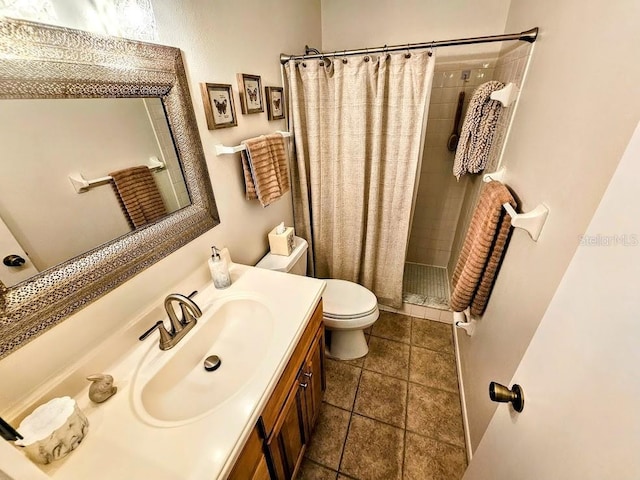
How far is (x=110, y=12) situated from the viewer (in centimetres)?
70

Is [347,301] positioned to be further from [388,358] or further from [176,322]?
[176,322]

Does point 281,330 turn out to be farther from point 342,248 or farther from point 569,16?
point 569,16

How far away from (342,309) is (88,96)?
4.72 feet

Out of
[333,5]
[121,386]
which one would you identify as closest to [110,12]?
[121,386]

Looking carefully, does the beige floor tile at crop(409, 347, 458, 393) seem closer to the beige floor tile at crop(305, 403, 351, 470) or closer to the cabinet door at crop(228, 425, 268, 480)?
the beige floor tile at crop(305, 403, 351, 470)

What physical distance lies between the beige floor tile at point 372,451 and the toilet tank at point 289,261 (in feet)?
3.00

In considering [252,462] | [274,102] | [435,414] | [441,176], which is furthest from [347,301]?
[441,176]

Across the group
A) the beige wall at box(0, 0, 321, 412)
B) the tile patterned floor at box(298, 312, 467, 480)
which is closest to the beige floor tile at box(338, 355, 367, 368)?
the tile patterned floor at box(298, 312, 467, 480)

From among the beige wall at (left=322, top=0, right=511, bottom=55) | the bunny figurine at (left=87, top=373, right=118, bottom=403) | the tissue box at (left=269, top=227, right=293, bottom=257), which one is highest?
the beige wall at (left=322, top=0, right=511, bottom=55)

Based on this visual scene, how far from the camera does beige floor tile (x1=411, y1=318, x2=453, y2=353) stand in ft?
6.04

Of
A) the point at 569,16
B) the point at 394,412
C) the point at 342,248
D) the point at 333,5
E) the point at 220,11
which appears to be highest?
the point at 333,5

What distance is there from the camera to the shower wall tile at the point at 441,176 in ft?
6.23

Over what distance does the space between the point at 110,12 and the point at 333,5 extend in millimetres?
1779

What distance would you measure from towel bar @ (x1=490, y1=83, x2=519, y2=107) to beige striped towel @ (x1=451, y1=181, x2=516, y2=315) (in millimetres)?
397
